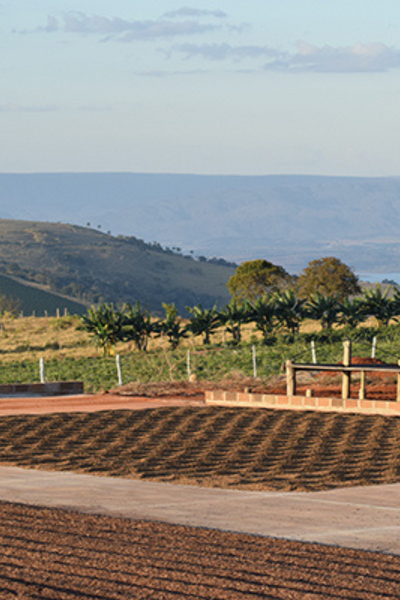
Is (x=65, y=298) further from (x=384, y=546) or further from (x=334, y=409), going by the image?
(x=384, y=546)

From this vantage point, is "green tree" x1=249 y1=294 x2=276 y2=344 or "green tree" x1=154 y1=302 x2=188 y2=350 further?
"green tree" x1=249 y1=294 x2=276 y2=344

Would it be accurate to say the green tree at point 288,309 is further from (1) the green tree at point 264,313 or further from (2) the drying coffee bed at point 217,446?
(2) the drying coffee bed at point 217,446

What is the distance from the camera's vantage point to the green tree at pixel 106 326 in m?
32.0

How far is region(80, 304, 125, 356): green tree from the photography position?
105 ft

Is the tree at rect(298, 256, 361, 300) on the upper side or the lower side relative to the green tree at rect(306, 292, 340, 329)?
upper

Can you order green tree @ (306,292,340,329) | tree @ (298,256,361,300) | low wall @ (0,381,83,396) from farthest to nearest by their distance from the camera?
tree @ (298,256,361,300) < green tree @ (306,292,340,329) < low wall @ (0,381,83,396)

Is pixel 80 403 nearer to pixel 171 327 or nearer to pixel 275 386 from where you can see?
pixel 275 386

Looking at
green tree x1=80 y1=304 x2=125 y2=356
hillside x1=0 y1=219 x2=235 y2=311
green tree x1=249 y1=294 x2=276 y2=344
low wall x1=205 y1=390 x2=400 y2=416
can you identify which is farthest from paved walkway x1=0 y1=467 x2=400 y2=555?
hillside x1=0 y1=219 x2=235 y2=311

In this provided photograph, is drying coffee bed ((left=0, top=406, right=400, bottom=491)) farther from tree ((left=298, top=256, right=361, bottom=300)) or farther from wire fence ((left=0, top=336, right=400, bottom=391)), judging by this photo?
tree ((left=298, top=256, right=361, bottom=300))

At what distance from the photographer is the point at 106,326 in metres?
31.9

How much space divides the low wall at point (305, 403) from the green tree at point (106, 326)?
18.0 m

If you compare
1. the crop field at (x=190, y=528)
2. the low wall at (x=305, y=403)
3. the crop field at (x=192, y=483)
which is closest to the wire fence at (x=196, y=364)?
the crop field at (x=192, y=483)

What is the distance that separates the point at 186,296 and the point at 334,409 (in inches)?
4153

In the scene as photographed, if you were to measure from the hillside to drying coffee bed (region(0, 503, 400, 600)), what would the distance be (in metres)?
93.6
